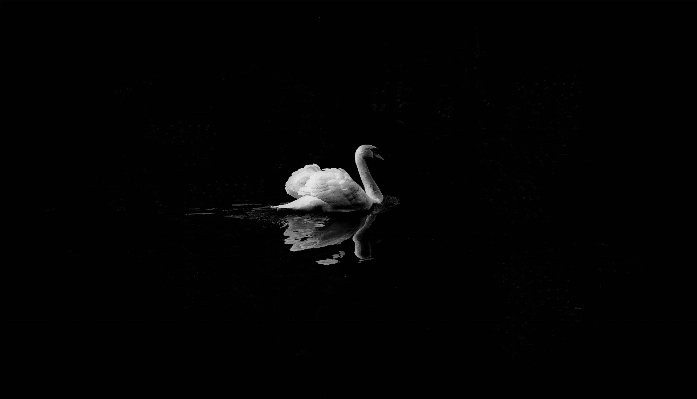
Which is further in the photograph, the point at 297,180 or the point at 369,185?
the point at 369,185

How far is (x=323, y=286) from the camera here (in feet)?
24.1

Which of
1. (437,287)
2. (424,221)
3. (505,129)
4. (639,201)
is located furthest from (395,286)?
(505,129)

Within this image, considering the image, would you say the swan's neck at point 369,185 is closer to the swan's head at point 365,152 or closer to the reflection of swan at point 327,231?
the swan's head at point 365,152

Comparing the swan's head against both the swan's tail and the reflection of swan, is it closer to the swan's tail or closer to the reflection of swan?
the reflection of swan

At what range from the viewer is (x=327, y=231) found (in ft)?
30.6

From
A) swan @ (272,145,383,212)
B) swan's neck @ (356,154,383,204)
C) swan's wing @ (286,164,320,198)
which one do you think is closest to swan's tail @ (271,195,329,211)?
swan @ (272,145,383,212)

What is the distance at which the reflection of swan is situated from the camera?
8.65m

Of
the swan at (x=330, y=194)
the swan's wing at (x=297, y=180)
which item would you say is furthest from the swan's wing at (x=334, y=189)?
the swan's wing at (x=297, y=180)

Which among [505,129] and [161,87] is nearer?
[505,129]

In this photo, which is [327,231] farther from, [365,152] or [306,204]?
[365,152]

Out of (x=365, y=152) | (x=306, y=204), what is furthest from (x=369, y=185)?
(x=306, y=204)

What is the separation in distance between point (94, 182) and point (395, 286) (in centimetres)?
578

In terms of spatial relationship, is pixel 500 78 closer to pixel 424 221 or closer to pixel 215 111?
pixel 215 111

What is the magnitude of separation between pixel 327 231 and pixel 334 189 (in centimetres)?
78
